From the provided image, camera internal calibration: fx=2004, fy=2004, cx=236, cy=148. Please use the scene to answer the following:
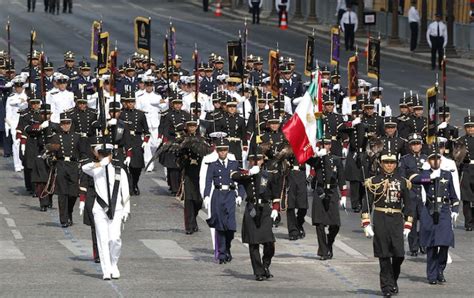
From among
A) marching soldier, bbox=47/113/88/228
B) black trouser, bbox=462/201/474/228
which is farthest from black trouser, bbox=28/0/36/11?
black trouser, bbox=462/201/474/228

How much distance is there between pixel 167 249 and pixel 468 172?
20.5ft

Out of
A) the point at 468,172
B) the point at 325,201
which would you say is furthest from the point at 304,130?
the point at 468,172

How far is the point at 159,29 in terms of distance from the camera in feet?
264

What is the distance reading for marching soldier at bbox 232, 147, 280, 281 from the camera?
89.5ft

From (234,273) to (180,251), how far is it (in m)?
2.43

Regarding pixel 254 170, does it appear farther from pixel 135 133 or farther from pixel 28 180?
pixel 28 180

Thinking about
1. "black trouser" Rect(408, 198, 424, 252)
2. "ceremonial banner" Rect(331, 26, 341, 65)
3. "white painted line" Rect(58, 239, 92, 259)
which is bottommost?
"white painted line" Rect(58, 239, 92, 259)

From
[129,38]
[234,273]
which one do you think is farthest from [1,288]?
[129,38]

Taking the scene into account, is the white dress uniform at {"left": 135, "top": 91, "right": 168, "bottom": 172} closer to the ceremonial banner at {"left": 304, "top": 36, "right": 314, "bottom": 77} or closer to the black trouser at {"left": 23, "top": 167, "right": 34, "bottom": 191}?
the ceremonial banner at {"left": 304, "top": 36, "right": 314, "bottom": 77}

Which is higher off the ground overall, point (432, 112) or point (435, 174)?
point (432, 112)

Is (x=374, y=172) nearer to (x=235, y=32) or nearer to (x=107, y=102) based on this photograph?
(x=107, y=102)

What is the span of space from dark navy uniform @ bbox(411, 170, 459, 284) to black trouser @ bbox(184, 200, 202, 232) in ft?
18.0

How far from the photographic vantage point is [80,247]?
30.3m

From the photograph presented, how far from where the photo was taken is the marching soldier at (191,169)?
32.3 meters
